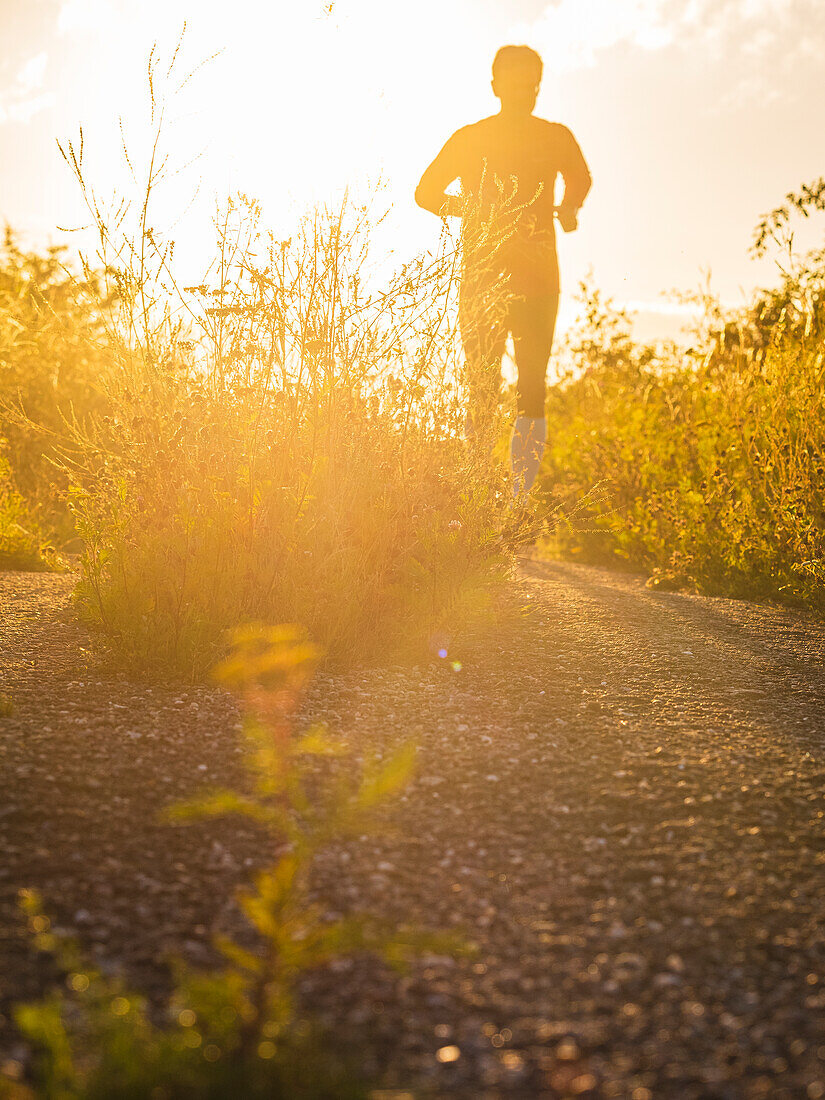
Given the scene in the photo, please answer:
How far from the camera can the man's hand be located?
468 centimetres

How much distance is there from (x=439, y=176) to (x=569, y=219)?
0.77m

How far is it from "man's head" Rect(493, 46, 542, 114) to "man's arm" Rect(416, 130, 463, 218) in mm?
329

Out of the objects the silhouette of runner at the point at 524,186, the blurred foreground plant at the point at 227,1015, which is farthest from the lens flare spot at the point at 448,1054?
the silhouette of runner at the point at 524,186

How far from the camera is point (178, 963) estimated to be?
1304 mm

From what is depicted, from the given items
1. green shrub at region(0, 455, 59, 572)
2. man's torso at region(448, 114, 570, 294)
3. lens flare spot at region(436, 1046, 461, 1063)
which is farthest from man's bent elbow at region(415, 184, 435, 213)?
lens flare spot at region(436, 1046, 461, 1063)

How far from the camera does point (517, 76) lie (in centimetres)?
482

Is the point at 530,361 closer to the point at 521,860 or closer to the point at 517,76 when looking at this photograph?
the point at 517,76

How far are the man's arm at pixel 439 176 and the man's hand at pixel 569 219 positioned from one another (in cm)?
64

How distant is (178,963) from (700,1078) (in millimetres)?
736

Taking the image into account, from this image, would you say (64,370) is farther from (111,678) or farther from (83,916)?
(83,916)

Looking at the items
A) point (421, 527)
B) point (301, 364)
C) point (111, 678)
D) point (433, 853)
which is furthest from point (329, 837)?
point (301, 364)

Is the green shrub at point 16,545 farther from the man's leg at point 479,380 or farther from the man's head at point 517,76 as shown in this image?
the man's head at point 517,76

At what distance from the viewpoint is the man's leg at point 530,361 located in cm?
475

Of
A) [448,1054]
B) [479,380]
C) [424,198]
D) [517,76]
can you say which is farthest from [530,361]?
[448,1054]
